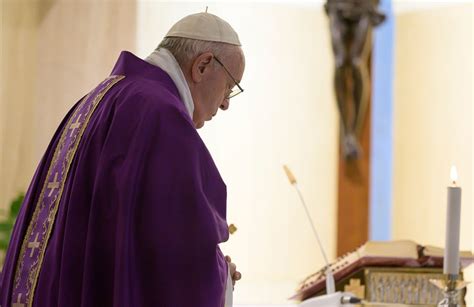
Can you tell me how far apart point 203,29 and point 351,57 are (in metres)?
2.68

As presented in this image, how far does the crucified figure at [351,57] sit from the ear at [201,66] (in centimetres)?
264

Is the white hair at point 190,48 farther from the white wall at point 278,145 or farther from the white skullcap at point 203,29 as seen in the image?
the white wall at point 278,145

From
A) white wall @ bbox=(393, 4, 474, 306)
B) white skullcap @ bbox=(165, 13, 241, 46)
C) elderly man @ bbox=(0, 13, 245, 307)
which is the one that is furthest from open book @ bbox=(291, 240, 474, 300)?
white wall @ bbox=(393, 4, 474, 306)

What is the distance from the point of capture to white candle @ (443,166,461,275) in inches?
109

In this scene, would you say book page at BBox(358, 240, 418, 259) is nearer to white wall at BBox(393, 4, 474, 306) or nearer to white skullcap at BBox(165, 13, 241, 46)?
white skullcap at BBox(165, 13, 241, 46)

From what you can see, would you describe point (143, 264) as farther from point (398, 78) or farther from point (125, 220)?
point (398, 78)

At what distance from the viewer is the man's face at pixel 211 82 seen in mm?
2748

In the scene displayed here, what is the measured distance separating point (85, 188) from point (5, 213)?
242 cm

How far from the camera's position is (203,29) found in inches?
110

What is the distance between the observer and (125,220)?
241cm

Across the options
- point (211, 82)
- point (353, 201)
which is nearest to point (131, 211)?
point (211, 82)

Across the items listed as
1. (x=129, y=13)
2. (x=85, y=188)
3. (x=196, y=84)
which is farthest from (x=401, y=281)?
(x=129, y=13)

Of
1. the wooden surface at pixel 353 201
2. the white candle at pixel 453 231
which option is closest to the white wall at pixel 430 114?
the wooden surface at pixel 353 201

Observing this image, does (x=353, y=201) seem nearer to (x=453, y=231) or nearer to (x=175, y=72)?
(x=453, y=231)
